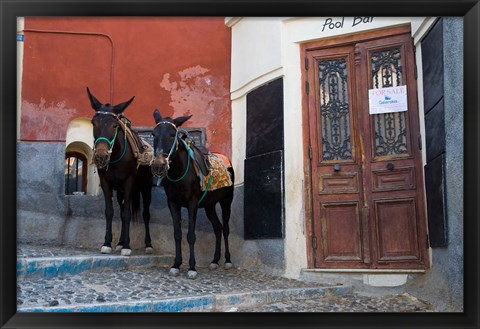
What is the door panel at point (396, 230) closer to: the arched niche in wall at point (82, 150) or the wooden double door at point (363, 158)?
the wooden double door at point (363, 158)

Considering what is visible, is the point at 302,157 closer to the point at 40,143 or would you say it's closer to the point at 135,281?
the point at 135,281

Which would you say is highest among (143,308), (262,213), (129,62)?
(129,62)

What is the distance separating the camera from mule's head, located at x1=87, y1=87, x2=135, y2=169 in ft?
22.2

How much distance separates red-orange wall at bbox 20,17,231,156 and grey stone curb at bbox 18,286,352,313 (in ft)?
10.5

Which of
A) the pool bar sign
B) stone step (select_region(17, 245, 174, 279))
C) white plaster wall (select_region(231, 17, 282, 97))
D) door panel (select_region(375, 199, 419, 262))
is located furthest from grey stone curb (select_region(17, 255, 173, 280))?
the pool bar sign

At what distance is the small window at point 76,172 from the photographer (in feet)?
42.8

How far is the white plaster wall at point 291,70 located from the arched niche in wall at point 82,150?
2445 mm

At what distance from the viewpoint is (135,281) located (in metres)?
6.28

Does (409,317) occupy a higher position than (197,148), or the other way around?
(197,148)

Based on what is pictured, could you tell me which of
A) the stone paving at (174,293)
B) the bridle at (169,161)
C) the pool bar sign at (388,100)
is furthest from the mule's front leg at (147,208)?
the pool bar sign at (388,100)

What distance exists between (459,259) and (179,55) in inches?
216
